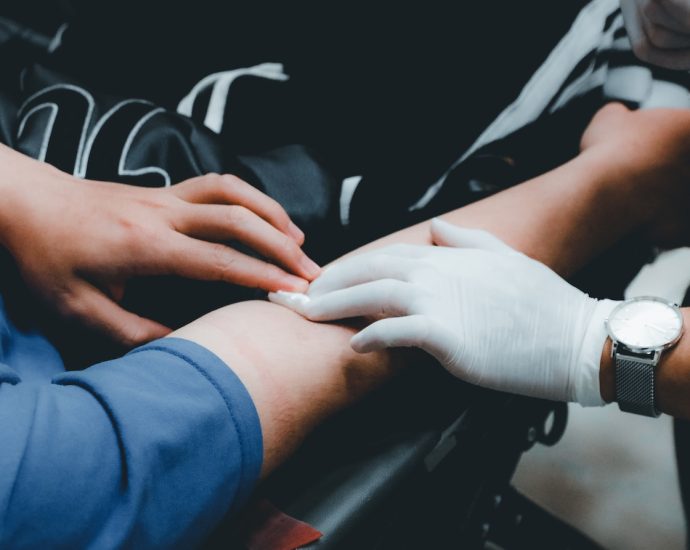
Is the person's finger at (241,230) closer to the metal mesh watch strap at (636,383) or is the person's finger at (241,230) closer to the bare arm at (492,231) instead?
the bare arm at (492,231)

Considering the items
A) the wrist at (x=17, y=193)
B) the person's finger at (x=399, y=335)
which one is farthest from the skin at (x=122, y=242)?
the person's finger at (x=399, y=335)

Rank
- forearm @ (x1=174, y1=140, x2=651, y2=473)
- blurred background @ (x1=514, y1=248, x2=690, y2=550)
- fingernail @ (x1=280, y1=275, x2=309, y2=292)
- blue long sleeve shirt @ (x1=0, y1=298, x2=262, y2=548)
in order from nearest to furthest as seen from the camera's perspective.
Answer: blue long sleeve shirt @ (x1=0, y1=298, x2=262, y2=548) → forearm @ (x1=174, y1=140, x2=651, y2=473) → fingernail @ (x1=280, y1=275, x2=309, y2=292) → blurred background @ (x1=514, y1=248, x2=690, y2=550)

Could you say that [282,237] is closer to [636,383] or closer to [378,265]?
[378,265]

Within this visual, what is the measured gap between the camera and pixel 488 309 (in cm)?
67

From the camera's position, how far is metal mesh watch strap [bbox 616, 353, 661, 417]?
0.63 m

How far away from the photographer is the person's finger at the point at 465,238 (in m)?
0.71

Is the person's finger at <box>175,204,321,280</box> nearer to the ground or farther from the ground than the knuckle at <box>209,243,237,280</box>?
farther from the ground

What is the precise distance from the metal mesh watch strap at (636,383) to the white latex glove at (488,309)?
23 mm

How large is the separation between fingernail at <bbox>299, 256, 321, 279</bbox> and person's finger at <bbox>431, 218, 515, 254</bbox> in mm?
131

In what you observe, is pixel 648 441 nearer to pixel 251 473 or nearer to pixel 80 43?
pixel 251 473

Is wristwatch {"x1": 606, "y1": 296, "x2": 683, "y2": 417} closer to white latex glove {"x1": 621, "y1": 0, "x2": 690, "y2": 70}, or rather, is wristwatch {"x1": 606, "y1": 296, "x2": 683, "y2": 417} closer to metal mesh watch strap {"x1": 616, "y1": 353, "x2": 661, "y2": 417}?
metal mesh watch strap {"x1": 616, "y1": 353, "x2": 661, "y2": 417}

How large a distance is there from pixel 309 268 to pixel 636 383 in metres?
Result: 0.33

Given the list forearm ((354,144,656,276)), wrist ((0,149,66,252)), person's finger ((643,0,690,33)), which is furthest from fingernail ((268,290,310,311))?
person's finger ((643,0,690,33))

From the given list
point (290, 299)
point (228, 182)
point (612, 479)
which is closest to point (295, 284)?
point (290, 299)
